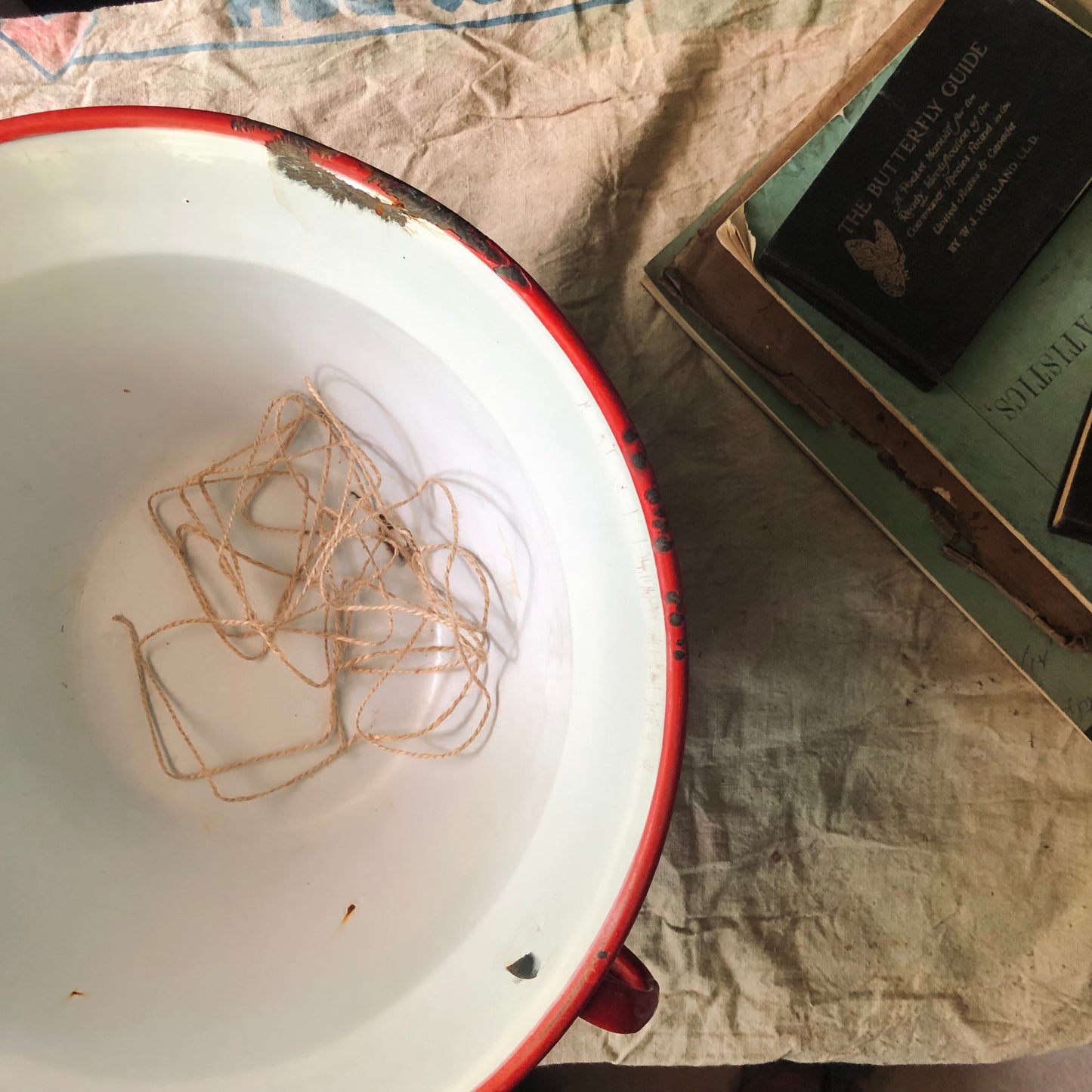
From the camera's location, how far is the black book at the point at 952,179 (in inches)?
14.1

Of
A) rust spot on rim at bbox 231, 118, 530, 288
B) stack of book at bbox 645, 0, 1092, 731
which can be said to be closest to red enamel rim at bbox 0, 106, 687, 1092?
rust spot on rim at bbox 231, 118, 530, 288

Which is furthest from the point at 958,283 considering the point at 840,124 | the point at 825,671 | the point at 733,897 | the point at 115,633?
the point at 115,633

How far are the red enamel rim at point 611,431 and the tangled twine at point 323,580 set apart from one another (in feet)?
0.52

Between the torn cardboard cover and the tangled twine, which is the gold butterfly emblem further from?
the tangled twine

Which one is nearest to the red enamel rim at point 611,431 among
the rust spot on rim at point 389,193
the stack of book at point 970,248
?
the rust spot on rim at point 389,193

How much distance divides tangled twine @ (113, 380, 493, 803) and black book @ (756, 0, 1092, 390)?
251 mm

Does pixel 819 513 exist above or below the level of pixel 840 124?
below

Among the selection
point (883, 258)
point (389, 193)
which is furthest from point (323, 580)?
point (883, 258)

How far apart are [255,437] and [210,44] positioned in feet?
0.85

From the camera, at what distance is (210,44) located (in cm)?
48

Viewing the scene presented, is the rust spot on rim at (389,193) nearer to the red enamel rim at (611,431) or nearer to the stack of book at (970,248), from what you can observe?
the red enamel rim at (611,431)

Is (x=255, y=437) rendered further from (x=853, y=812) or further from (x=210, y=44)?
(x=853, y=812)

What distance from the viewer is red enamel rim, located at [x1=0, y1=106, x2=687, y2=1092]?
0.28 m

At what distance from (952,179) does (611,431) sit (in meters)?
0.23
